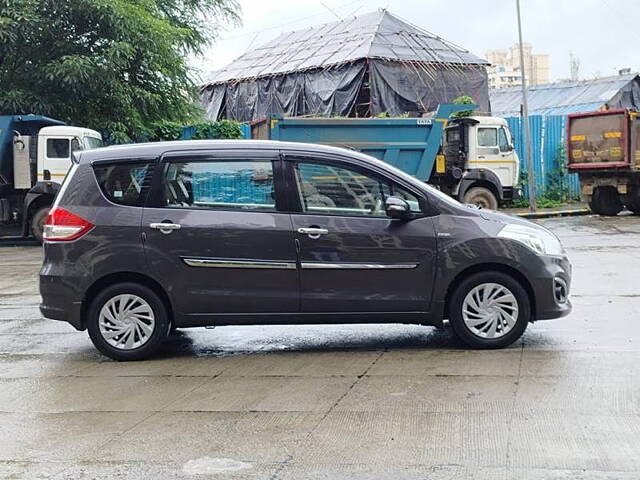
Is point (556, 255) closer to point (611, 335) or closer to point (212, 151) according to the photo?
point (611, 335)

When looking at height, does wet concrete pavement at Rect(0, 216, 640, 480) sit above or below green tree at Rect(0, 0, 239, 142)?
below

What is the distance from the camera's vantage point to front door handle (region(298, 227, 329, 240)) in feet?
23.1

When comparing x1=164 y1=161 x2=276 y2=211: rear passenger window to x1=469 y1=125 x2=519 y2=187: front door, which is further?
x1=469 y1=125 x2=519 y2=187: front door

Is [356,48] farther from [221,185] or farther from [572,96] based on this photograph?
[221,185]

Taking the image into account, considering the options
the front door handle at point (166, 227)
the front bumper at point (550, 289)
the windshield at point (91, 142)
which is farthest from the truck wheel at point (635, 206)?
the front door handle at point (166, 227)

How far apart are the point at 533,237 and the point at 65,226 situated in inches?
160

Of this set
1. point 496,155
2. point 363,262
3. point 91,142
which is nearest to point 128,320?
point 363,262

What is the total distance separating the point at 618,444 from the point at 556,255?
8.89 feet

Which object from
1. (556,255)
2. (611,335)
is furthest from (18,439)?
(611,335)

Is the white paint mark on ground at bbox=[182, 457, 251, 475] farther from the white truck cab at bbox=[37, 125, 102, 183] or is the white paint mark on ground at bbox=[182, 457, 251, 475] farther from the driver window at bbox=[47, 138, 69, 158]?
the driver window at bbox=[47, 138, 69, 158]

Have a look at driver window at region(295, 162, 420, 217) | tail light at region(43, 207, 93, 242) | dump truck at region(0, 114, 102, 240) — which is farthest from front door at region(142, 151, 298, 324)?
dump truck at region(0, 114, 102, 240)

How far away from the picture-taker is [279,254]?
23.2 ft

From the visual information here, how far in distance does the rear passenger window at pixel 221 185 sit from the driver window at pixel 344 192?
0.97ft

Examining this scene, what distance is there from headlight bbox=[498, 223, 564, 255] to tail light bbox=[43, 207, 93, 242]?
358cm
